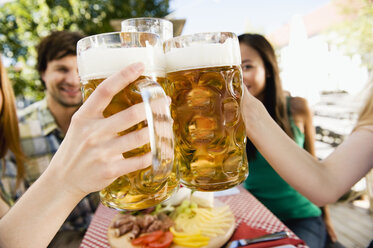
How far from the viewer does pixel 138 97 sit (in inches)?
21.8

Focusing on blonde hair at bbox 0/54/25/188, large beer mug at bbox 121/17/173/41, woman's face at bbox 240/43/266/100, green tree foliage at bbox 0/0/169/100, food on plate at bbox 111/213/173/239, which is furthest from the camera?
green tree foliage at bbox 0/0/169/100

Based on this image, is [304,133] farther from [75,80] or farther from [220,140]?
[75,80]

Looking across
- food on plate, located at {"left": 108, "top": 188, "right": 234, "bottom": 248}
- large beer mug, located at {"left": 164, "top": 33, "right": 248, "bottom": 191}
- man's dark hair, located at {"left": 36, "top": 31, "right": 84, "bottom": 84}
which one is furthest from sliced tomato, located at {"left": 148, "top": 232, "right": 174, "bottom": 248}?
man's dark hair, located at {"left": 36, "top": 31, "right": 84, "bottom": 84}

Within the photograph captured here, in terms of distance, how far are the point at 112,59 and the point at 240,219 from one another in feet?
4.06

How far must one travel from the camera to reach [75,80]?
269 cm

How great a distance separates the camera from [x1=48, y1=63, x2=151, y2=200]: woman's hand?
19.6 inches

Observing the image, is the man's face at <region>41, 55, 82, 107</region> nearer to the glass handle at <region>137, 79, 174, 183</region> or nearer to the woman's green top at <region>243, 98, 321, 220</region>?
the woman's green top at <region>243, 98, 321, 220</region>

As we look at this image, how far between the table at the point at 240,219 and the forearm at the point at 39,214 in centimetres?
A: 75

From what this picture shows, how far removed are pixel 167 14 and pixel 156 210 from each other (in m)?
7.43

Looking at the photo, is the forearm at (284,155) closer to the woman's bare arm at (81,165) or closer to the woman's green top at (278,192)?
the woman's bare arm at (81,165)

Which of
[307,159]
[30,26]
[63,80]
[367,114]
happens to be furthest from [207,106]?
[30,26]

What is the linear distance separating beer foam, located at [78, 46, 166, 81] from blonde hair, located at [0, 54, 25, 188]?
178cm

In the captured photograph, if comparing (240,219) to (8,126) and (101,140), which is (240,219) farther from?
(8,126)

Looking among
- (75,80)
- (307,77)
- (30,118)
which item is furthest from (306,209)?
(307,77)
